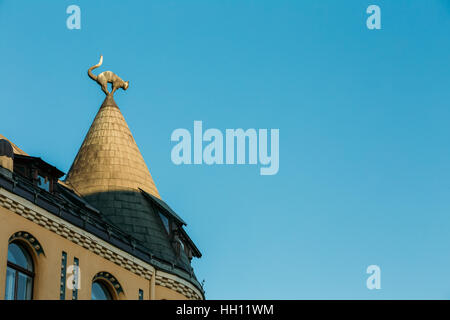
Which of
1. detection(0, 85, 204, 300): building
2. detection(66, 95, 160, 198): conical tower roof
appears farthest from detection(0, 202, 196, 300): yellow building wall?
detection(66, 95, 160, 198): conical tower roof

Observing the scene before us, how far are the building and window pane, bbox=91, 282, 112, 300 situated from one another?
0.03m

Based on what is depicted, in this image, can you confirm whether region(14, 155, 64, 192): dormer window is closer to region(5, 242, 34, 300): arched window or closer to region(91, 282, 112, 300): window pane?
region(5, 242, 34, 300): arched window

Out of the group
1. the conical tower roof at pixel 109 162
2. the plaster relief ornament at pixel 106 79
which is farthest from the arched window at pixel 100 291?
the plaster relief ornament at pixel 106 79

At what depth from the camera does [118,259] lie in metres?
34.3

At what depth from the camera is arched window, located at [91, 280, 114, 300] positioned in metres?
33.4

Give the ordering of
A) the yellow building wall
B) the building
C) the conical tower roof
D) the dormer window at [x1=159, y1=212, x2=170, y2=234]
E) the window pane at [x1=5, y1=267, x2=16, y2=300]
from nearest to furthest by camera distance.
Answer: the window pane at [x1=5, y1=267, x2=16, y2=300] → the yellow building wall → the building → the dormer window at [x1=159, y1=212, x2=170, y2=234] → the conical tower roof

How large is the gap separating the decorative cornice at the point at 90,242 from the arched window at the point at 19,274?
1010mm

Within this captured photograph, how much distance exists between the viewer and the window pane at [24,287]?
3020 centimetres

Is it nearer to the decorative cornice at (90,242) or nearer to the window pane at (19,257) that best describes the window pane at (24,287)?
the window pane at (19,257)

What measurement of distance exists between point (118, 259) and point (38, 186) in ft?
11.6
